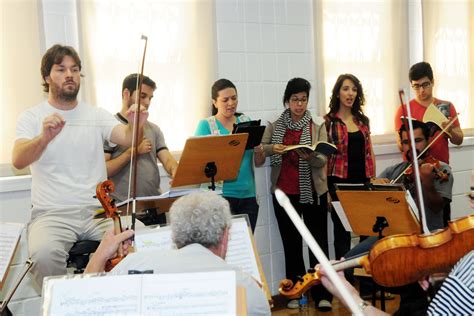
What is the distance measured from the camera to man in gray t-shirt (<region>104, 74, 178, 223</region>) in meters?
3.44

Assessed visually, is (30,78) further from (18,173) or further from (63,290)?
(63,290)

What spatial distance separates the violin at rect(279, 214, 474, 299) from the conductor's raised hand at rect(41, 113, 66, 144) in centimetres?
165

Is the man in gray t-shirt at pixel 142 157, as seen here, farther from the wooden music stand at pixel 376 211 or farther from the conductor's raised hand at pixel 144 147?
the wooden music stand at pixel 376 211

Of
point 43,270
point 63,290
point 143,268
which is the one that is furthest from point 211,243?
point 43,270

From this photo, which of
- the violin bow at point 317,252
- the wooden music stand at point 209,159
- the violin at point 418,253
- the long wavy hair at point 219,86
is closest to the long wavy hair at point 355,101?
the long wavy hair at point 219,86

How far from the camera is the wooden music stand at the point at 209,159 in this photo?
127 inches

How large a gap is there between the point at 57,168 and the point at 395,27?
3.18 meters

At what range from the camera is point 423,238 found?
5.70ft

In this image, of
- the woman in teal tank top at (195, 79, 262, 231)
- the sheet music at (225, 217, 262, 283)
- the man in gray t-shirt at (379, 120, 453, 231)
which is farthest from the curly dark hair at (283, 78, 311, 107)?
the sheet music at (225, 217, 262, 283)

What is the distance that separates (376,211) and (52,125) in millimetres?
1587

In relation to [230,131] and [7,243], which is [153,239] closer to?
[7,243]

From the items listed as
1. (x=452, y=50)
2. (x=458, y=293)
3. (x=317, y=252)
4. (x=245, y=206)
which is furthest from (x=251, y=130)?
(x=452, y=50)

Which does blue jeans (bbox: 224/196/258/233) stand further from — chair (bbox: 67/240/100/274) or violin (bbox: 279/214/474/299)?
violin (bbox: 279/214/474/299)

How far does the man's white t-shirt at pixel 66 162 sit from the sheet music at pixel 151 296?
5.27ft
